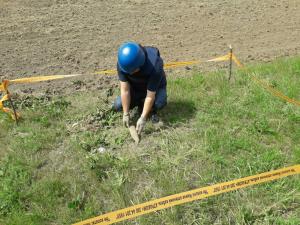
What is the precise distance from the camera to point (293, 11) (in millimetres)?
8539

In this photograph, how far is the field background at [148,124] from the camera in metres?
3.94

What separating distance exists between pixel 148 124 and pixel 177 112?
53 cm

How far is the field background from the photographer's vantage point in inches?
155

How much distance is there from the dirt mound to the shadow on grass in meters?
1.54

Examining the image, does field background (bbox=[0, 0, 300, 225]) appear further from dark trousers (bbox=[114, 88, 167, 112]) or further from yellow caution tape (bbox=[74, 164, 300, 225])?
dark trousers (bbox=[114, 88, 167, 112])

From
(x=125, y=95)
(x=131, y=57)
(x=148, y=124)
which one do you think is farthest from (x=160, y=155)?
(x=131, y=57)

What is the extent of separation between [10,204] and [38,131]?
1211mm

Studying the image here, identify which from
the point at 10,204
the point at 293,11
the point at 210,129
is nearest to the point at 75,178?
the point at 10,204

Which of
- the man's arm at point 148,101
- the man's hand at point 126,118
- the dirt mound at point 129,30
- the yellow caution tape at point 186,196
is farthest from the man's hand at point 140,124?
the dirt mound at point 129,30

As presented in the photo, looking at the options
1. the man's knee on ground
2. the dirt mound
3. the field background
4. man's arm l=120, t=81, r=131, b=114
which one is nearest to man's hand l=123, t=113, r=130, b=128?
man's arm l=120, t=81, r=131, b=114

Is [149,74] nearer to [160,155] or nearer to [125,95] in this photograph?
[125,95]

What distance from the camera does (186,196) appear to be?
3.92 m

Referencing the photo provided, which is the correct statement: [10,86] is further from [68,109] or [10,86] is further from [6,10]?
[6,10]

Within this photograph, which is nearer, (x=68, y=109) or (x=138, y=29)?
(x=68, y=109)
